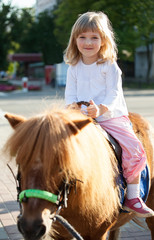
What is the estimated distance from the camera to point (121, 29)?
98.6 feet

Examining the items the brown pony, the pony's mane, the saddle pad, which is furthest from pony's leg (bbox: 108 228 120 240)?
the pony's mane

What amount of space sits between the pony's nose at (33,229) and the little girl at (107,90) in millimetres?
1128

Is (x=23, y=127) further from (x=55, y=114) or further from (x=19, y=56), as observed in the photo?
(x=19, y=56)

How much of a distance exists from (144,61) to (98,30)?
43739 millimetres

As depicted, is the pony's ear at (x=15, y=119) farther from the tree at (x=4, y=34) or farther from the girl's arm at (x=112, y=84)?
the tree at (x=4, y=34)

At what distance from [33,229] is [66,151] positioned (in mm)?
471

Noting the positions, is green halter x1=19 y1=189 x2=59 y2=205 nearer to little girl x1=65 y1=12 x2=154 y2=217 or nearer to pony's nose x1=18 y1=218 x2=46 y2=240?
pony's nose x1=18 y1=218 x2=46 y2=240

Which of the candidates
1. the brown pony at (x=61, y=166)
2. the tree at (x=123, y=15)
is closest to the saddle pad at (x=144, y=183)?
the brown pony at (x=61, y=166)

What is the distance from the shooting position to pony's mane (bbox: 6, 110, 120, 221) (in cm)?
207

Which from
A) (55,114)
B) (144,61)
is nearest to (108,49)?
(55,114)

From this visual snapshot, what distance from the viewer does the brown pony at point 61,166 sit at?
6.68 ft

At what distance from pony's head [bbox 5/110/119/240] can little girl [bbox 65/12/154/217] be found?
1.87 ft

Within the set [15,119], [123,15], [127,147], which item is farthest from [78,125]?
[123,15]

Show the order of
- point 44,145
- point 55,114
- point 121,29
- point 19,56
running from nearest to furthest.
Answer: point 44,145, point 55,114, point 121,29, point 19,56
